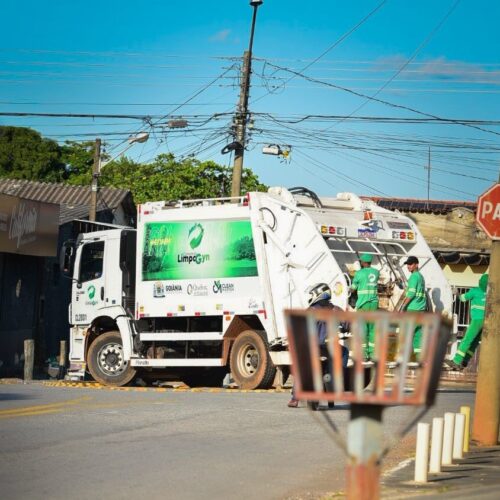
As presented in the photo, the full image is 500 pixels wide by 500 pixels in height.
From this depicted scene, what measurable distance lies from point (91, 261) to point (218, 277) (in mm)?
3583

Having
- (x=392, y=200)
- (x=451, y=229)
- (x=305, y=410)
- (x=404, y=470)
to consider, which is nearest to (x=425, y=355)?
(x=404, y=470)

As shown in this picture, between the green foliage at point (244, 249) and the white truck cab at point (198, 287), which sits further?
the green foliage at point (244, 249)

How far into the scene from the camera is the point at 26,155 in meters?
63.8

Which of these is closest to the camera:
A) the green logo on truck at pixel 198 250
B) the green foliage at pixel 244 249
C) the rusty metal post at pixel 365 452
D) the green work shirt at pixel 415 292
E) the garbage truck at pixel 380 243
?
the rusty metal post at pixel 365 452

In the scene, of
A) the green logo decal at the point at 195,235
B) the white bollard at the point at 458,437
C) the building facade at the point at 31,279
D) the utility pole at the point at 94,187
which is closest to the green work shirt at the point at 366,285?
the green logo decal at the point at 195,235

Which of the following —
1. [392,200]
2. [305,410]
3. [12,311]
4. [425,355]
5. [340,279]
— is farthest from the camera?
[392,200]

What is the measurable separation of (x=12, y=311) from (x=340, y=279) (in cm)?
1290

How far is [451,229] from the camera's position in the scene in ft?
118

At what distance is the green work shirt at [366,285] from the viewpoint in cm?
1861

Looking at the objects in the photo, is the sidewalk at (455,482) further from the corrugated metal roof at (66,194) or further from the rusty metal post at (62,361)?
the corrugated metal roof at (66,194)

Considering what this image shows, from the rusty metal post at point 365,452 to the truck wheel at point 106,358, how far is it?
18.0 meters

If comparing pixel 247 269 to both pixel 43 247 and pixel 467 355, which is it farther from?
pixel 43 247

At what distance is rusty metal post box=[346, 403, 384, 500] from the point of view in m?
4.76

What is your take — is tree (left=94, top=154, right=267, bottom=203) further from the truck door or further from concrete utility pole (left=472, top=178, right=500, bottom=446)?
concrete utility pole (left=472, top=178, right=500, bottom=446)
